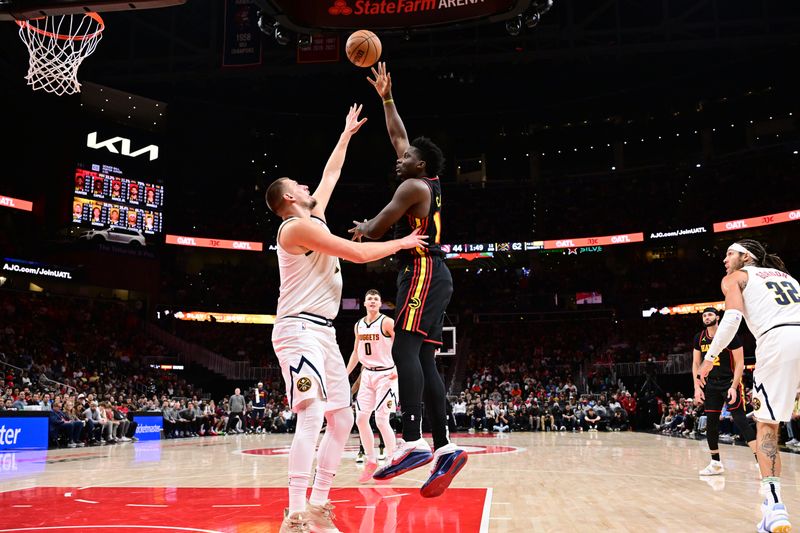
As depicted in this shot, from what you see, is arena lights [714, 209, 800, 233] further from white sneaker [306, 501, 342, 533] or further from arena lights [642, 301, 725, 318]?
white sneaker [306, 501, 342, 533]

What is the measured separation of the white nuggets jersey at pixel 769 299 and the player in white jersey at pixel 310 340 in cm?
290

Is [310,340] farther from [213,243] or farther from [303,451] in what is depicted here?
[213,243]

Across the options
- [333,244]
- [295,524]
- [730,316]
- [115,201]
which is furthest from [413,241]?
[115,201]

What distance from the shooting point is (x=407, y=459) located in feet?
15.7

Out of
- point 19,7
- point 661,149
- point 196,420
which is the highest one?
point 661,149

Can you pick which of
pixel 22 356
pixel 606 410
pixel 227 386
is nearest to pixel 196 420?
pixel 22 356

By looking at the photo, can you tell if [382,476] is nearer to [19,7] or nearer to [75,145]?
[19,7]

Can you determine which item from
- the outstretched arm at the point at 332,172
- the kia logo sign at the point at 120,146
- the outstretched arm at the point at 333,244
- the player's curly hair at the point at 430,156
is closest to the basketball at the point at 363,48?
the outstretched arm at the point at 332,172

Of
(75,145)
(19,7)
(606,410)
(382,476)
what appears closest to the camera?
(382,476)

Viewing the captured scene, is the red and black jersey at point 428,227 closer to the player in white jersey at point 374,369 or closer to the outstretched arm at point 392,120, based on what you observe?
the outstretched arm at point 392,120

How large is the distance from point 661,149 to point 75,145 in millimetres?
29640

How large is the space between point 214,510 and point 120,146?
25.0 metres

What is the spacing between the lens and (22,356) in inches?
920

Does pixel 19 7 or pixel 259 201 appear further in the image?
pixel 259 201
